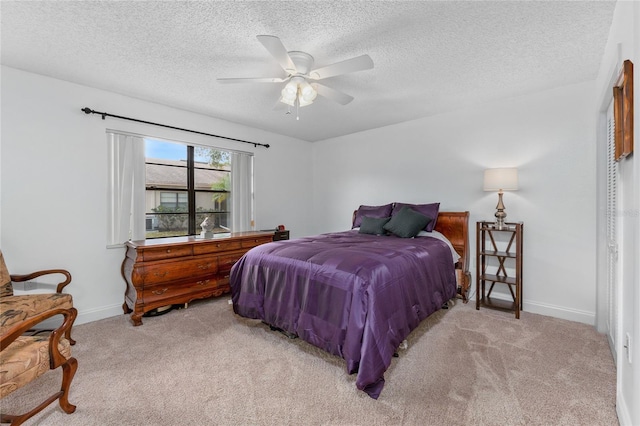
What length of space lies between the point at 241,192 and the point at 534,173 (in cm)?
397

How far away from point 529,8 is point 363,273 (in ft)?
6.86

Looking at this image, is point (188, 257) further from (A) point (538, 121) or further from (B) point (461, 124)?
(A) point (538, 121)

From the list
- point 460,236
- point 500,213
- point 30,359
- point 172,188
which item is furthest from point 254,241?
point 500,213

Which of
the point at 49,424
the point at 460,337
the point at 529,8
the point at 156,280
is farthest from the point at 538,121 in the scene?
the point at 49,424

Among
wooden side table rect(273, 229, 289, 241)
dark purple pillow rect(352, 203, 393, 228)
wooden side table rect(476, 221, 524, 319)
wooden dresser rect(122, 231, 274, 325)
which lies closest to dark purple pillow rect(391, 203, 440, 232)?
dark purple pillow rect(352, 203, 393, 228)

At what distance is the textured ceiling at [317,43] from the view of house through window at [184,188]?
0.77m

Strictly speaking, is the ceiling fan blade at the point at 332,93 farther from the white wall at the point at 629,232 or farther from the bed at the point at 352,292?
the white wall at the point at 629,232

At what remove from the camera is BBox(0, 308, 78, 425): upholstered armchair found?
1.33 m

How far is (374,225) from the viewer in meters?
3.73

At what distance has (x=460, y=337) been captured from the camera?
2525 millimetres

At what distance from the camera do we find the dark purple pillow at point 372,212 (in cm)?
407

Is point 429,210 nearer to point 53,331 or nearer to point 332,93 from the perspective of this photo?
point 332,93

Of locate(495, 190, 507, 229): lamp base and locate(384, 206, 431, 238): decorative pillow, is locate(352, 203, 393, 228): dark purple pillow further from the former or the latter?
locate(495, 190, 507, 229): lamp base

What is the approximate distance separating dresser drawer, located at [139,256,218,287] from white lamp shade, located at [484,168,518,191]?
3.46 m
